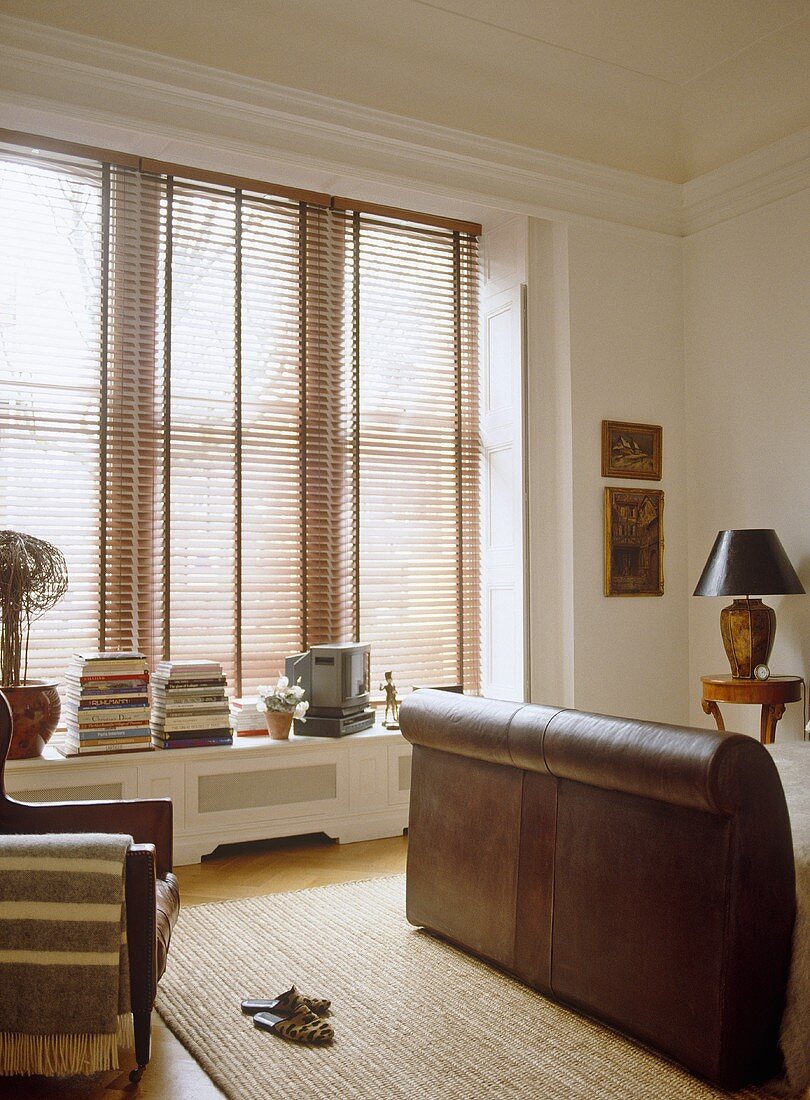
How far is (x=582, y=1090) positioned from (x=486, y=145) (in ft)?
13.9

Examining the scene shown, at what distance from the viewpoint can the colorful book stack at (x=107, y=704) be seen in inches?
164

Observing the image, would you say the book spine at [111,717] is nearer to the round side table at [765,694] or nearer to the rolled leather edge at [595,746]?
the rolled leather edge at [595,746]

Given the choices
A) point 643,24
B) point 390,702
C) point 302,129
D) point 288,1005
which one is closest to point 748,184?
Answer: point 643,24

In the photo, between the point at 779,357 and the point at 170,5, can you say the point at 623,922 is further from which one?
the point at 170,5

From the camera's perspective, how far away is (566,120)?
16.8ft

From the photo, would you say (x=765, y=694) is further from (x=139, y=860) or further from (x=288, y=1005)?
(x=139, y=860)

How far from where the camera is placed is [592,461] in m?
5.23

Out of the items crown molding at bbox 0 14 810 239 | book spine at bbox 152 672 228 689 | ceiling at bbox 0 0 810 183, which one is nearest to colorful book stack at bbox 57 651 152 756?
book spine at bbox 152 672 228 689

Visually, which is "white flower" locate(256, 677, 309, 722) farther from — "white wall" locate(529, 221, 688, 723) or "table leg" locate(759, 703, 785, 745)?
"table leg" locate(759, 703, 785, 745)

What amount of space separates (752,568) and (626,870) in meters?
2.40

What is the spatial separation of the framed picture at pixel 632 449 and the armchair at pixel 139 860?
3236 mm

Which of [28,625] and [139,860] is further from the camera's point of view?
[28,625]

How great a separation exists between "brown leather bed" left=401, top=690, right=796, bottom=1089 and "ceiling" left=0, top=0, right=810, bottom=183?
121 inches

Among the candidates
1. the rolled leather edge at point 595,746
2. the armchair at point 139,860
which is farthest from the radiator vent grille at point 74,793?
the rolled leather edge at point 595,746
